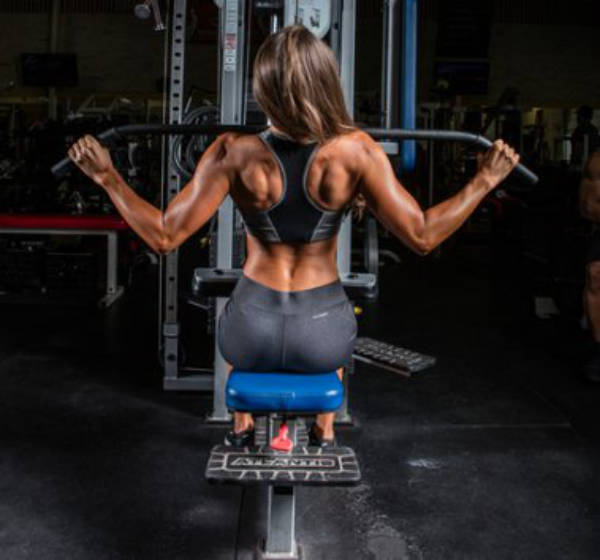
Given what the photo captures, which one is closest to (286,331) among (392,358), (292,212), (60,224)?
(292,212)

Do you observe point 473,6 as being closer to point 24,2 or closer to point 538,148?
point 538,148

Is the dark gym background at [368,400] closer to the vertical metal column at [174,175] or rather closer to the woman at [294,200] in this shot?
the vertical metal column at [174,175]

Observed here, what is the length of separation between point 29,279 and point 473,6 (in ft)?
26.0

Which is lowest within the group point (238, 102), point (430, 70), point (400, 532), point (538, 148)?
point (400, 532)

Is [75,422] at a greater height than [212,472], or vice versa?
[212,472]

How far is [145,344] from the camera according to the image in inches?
167

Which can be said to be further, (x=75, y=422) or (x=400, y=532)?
(x=75, y=422)

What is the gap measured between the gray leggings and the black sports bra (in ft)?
0.39

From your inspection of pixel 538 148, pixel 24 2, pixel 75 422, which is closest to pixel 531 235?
pixel 538 148

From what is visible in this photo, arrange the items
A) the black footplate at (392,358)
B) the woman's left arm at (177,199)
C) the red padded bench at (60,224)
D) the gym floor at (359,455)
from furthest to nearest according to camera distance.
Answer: the red padded bench at (60,224), the black footplate at (392,358), the gym floor at (359,455), the woman's left arm at (177,199)

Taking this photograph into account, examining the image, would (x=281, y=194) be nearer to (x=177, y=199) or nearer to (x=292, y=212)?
(x=292, y=212)

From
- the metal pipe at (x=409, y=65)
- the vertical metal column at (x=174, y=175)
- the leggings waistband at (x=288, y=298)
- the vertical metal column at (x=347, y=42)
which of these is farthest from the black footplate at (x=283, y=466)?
the vertical metal column at (x=174, y=175)

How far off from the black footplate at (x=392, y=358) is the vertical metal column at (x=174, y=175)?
31.5 inches

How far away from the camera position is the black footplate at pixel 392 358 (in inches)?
113
